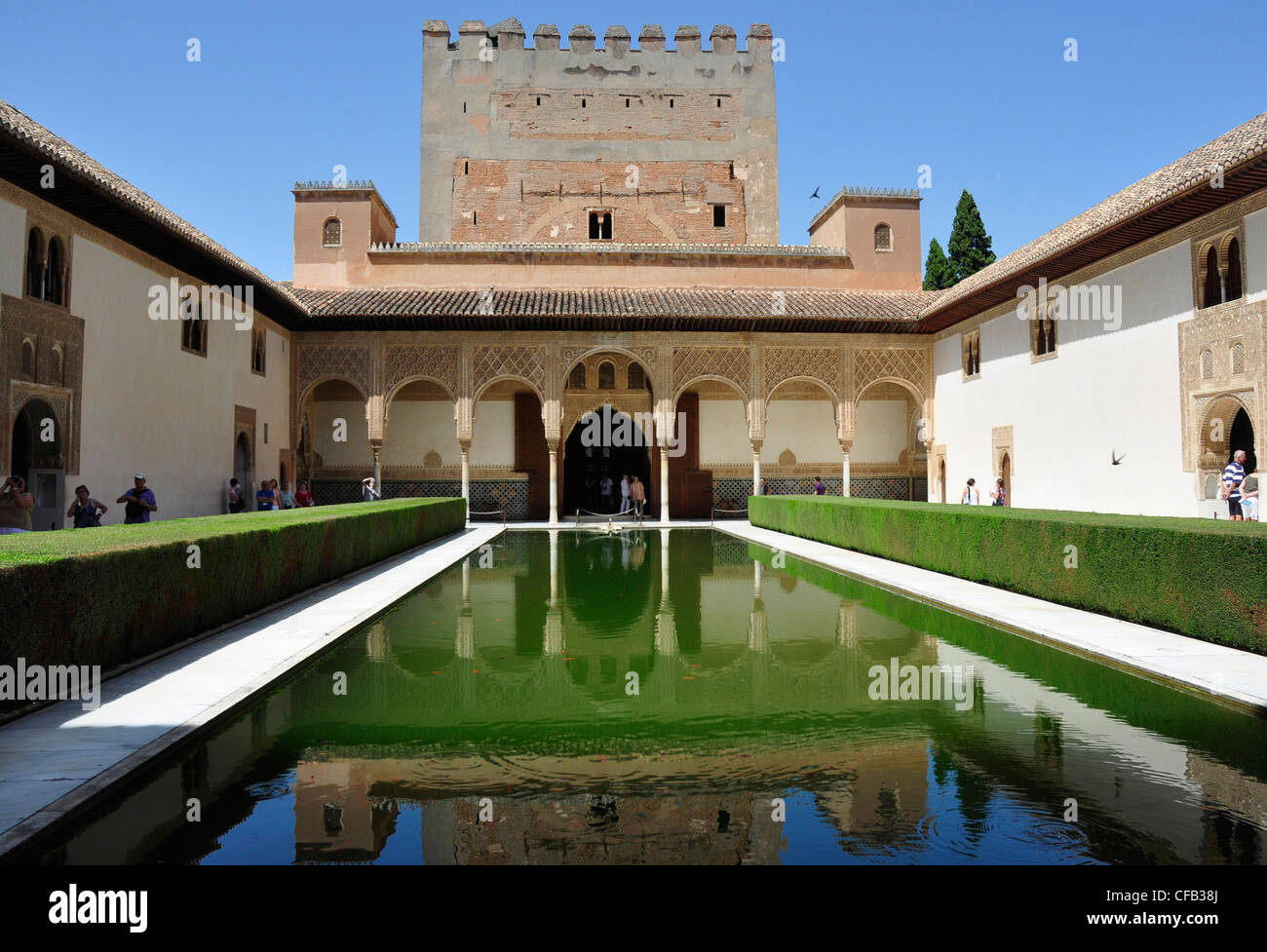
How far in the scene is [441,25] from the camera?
1156 inches

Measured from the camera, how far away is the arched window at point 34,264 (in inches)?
410

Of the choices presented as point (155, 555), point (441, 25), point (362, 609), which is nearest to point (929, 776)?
point (155, 555)

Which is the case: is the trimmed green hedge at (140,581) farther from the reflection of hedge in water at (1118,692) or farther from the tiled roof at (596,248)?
the tiled roof at (596,248)

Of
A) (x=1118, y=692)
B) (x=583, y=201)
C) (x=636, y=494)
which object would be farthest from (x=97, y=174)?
(x=583, y=201)

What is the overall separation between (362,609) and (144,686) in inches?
106

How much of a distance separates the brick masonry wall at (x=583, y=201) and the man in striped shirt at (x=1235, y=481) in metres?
19.1

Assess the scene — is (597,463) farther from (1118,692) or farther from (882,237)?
(1118,692)

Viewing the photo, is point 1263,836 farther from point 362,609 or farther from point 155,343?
point 155,343

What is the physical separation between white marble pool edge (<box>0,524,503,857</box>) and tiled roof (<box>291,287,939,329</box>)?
13.2m

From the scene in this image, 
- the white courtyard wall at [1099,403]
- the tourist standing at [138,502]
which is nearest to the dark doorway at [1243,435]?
the white courtyard wall at [1099,403]

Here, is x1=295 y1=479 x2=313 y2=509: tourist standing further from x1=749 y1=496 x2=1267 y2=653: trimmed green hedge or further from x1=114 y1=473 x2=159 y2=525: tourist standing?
x1=749 y1=496 x2=1267 y2=653: trimmed green hedge

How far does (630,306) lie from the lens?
20.6 metres

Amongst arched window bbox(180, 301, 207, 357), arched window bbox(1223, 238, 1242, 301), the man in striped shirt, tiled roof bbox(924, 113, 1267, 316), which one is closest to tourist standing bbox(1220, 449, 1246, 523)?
the man in striped shirt

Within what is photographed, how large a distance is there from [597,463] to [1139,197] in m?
15.0
